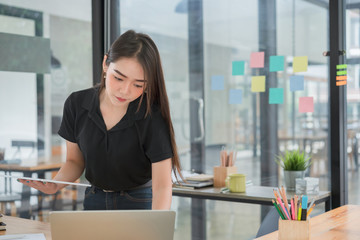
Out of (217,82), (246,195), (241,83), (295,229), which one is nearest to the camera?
(295,229)

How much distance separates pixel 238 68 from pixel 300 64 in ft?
1.51

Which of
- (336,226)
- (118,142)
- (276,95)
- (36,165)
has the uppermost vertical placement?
(276,95)

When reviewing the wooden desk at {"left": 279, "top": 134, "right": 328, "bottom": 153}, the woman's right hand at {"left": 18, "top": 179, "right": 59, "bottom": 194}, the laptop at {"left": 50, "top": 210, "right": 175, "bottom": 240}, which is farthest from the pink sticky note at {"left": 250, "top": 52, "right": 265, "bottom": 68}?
the laptop at {"left": 50, "top": 210, "right": 175, "bottom": 240}

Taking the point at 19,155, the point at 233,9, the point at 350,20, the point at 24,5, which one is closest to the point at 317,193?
the point at 350,20

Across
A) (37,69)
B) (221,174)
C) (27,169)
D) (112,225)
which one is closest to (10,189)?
(27,169)

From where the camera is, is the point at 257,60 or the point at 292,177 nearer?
the point at 292,177

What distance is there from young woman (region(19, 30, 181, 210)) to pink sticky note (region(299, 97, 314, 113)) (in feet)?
5.58

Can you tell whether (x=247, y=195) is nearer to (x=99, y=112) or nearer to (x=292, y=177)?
(x=292, y=177)

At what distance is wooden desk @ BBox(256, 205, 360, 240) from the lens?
2070 millimetres

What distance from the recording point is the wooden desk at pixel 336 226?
2.07 m

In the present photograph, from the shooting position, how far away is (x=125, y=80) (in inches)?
73.9

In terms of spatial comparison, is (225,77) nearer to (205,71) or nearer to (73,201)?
(205,71)

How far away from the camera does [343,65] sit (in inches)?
129

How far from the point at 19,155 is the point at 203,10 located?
179 centimetres
